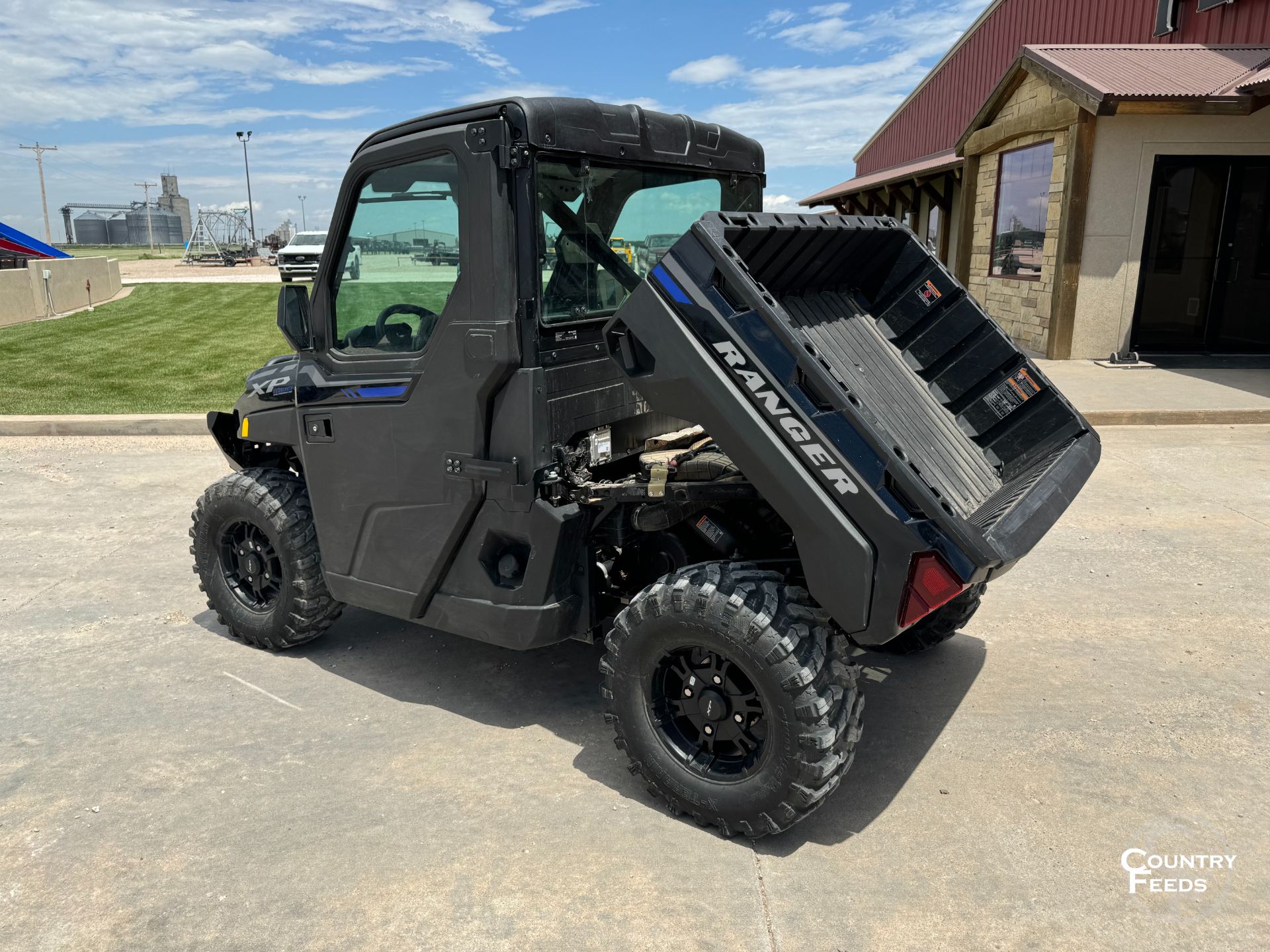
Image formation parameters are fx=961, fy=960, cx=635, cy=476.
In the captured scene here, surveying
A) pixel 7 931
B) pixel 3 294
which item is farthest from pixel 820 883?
pixel 3 294

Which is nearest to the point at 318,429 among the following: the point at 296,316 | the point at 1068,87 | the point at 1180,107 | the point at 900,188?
the point at 296,316

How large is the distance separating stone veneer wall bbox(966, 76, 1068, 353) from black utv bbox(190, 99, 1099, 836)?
10.3m

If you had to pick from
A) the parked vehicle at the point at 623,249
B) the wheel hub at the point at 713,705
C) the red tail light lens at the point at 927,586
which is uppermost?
the parked vehicle at the point at 623,249

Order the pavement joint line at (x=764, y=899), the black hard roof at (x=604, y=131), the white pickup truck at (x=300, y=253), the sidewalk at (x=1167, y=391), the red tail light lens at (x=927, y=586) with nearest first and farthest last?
the pavement joint line at (x=764, y=899), the red tail light lens at (x=927, y=586), the black hard roof at (x=604, y=131), the sidewalk at (x=1167, y=391), the white pickup truck at (x=300, y=253)

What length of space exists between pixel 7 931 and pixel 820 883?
2.42 metres

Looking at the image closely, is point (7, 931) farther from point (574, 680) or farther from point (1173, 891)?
point (1173, 891)

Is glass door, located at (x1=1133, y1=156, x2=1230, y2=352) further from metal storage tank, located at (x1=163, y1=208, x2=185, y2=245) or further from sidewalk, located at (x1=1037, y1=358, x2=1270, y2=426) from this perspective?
metal storage tank, located at (x1=163, y1=208, x2=185, y2=245)

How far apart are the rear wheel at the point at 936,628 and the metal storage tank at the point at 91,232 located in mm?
139348

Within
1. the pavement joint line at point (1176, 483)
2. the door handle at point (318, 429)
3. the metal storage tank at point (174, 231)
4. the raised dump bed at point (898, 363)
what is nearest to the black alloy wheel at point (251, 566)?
the door handle at point (318, 429)

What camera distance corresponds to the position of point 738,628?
303cm

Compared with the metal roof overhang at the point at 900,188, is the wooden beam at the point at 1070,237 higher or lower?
lower

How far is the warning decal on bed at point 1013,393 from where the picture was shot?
400cm

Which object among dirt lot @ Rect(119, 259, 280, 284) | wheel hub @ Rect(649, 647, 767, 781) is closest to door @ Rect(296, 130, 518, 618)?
wheel hub @ Rect(649, 647, 767, 781)

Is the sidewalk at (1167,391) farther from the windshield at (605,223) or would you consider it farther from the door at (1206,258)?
the windshield at (605,223)
